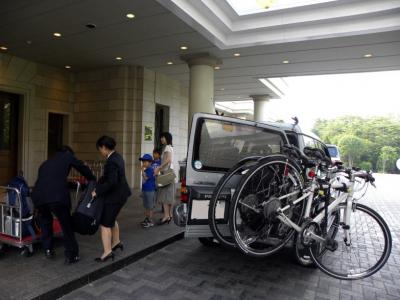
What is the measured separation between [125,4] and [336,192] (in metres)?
5.58

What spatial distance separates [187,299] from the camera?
3416mm

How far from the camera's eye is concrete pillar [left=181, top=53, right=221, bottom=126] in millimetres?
10172

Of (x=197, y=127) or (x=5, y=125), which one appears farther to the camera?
(x=5, y=125)

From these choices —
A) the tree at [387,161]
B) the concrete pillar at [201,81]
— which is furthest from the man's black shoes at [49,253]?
the tree at [387,161]

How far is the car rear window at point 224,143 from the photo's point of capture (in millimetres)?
4164

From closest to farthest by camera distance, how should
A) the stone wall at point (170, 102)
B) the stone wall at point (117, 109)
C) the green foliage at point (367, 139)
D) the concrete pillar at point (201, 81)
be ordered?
the concrete pillar at point (201, 81), the stone wall at point (117, 109), the stone wall at point (170, 102), the green foliage at point (367, 139)

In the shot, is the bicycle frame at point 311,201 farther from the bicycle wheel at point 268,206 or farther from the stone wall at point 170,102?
the stone wall at point 170,102

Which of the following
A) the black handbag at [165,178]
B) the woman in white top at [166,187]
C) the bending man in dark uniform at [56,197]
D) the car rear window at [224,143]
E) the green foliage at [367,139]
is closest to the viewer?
the bending man in dark uniform at [56,197]

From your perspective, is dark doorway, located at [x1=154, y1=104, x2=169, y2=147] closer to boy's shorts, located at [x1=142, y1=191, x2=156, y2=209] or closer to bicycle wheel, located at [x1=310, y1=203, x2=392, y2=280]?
boy's shorts, located at [x1=142, y1=191, x2=156, y2=209]

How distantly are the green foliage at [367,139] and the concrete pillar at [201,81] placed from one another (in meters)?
26.4

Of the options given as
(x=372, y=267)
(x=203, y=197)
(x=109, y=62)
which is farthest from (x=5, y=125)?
(x=372, y=267)

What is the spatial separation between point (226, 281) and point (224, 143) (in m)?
1.77

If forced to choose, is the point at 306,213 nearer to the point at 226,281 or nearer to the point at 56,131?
the point at 226,281

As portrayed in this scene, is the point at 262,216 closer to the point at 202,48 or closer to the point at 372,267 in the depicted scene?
the point at 372,267
